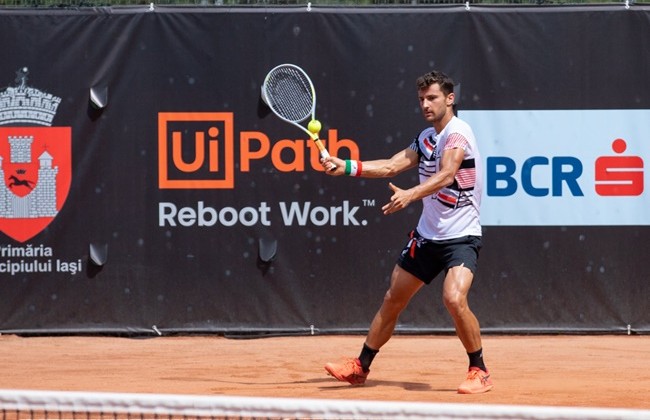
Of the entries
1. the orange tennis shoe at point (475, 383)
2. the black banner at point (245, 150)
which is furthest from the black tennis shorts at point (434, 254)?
the black banner at point (245, 150)

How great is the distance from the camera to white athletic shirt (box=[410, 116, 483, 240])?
6109mm

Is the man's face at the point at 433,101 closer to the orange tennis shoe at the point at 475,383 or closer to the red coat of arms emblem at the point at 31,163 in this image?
the orange tennis shoe at the point at 475,383

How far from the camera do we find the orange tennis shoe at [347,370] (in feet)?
20.7

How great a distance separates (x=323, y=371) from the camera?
7090 mm

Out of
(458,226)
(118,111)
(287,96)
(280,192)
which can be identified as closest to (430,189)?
(458,226)

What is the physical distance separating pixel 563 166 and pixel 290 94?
98.2 inches

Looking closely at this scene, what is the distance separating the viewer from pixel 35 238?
8.51 m

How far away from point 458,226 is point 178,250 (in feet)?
9.98

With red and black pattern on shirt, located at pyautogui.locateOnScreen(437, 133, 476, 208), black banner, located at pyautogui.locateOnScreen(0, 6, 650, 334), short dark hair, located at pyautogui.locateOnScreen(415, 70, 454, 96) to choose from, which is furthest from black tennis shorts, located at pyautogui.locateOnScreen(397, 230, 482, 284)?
black banner, located at pyautogui.locateOnScreen(0, 6, 650, 334)

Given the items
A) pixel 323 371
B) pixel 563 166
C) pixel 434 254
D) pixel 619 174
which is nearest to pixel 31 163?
pixel 323 371

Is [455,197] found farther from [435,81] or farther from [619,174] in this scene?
[619,174]

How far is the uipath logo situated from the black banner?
1cm

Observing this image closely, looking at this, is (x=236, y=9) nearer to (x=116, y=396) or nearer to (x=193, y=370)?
(x=193, y=370)

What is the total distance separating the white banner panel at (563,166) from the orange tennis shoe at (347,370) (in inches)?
101
